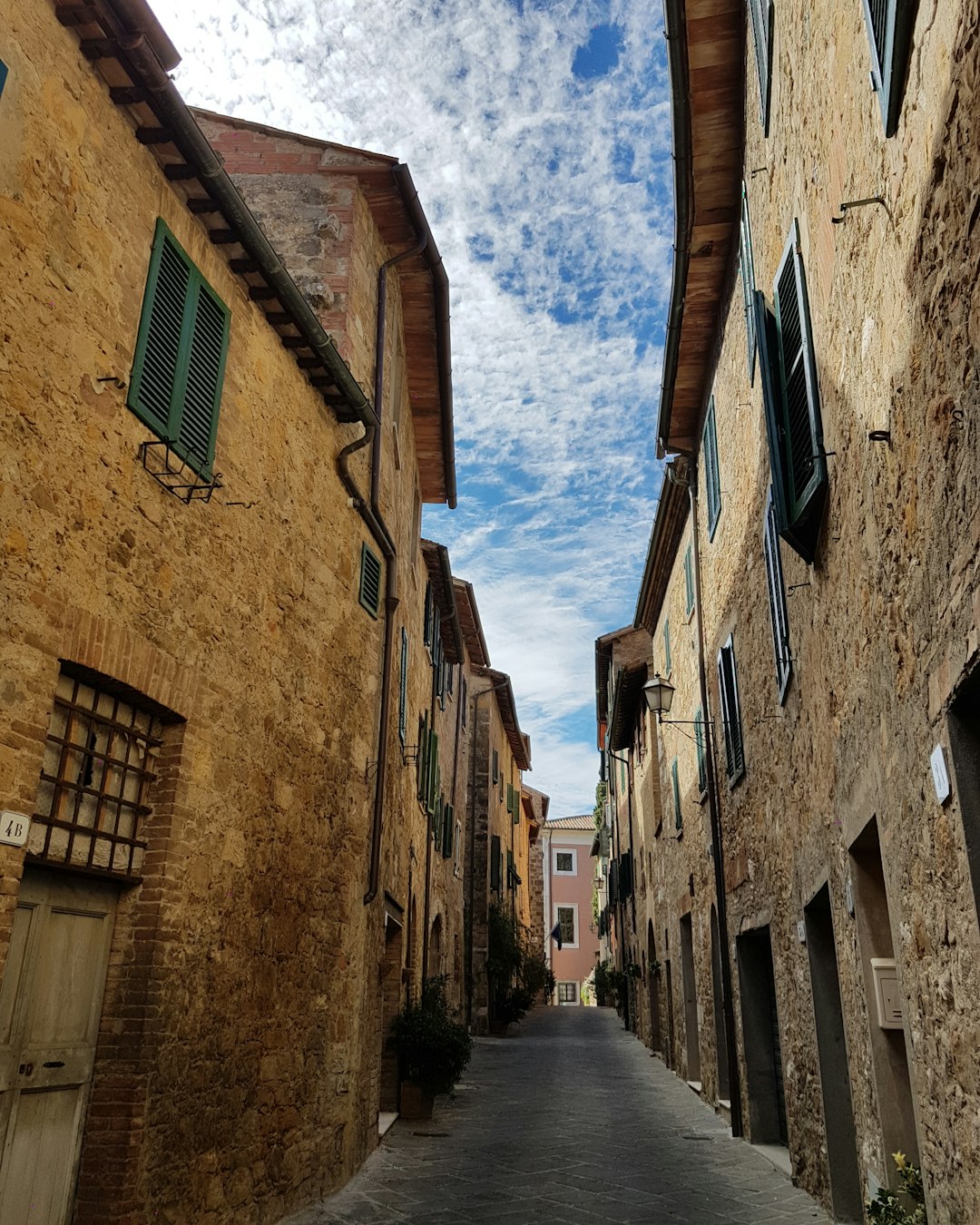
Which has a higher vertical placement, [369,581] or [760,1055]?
[369,581]

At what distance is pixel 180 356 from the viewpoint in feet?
18.2

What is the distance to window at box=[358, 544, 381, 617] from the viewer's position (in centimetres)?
897

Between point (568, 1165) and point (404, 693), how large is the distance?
5.06 metres

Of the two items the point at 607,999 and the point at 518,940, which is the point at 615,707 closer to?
the point at 518,940

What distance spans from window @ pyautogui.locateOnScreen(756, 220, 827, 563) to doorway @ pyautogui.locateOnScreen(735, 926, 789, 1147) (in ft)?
15.8

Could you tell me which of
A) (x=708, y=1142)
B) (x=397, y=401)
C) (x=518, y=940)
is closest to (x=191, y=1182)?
(x=708, y=1142)

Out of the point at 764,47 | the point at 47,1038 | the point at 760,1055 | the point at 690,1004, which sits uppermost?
the point at 764,47

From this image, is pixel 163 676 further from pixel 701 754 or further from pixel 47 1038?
pixel 701 754

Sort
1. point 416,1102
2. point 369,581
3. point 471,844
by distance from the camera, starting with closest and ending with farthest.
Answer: point 369,581, point 416,1102, point 471,844

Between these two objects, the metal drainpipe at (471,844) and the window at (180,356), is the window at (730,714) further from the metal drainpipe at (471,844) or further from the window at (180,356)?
the metal drainpipe at (471,844)

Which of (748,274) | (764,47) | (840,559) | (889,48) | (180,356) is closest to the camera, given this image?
(889,48)

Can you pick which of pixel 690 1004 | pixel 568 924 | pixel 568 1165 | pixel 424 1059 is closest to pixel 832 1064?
pixel 568 1165

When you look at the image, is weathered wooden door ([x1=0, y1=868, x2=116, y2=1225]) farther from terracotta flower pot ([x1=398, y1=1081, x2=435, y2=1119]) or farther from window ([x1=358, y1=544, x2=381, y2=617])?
terracotta flower pot ([x1=398, y1=1081, x2=435, y2=1119])

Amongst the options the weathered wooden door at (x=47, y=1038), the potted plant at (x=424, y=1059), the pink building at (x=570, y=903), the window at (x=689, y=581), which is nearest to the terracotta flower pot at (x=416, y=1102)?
the potted plant at (x=424, y=1059)
